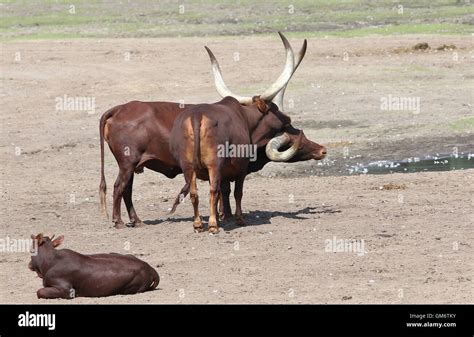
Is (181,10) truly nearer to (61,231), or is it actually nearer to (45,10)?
(45,10)

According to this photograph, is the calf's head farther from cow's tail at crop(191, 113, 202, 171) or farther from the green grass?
the green grass

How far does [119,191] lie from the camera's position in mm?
16547

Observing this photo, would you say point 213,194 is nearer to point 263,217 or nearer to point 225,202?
point 225,202

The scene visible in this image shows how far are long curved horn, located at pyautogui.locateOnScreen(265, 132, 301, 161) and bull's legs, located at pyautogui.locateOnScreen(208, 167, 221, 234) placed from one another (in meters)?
1.49

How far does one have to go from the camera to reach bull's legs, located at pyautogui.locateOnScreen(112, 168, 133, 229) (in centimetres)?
1644

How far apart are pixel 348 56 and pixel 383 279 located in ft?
62.1

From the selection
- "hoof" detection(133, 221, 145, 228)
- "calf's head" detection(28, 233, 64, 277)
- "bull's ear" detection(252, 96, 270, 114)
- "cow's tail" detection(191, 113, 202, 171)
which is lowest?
"hoof" detection(133, 221, 145, 228)

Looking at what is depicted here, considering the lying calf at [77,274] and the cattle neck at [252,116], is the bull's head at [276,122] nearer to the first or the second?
the cattle neck at [252,116]

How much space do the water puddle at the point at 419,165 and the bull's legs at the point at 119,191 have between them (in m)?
5.01

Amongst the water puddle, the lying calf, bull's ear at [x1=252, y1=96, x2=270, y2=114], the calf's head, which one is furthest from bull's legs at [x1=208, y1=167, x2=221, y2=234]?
the water puddle

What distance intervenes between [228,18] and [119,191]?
80.8ft

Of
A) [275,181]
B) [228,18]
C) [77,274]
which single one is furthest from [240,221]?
[228,18]

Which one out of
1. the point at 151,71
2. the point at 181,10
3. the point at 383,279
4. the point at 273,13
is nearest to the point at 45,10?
the point at 181,10

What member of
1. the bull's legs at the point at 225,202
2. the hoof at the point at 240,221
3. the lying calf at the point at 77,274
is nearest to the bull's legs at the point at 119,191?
the bull's legs at the point at 225,202
